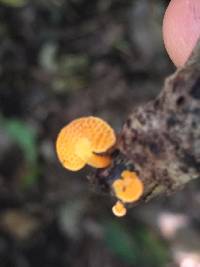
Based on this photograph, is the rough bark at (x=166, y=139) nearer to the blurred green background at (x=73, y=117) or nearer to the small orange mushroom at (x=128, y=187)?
the small orange mushroom at (x=128, y=187)

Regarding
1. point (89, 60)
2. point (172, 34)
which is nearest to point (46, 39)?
point (89, 60)

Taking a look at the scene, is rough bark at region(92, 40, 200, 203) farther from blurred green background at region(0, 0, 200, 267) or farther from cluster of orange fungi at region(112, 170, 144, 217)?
blurred green background at region(0, 0, 200, 267)

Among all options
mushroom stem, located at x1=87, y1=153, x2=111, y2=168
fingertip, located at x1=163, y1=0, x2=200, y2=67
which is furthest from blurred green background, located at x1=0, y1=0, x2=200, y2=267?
mushroom stem, located at x1=87, y1=153, x2=111, y2=168

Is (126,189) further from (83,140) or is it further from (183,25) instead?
(183,25)

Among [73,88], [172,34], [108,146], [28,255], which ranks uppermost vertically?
[108,146]

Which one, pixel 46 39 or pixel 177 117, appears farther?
pixel 46 39

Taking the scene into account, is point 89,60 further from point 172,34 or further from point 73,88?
point 172,34

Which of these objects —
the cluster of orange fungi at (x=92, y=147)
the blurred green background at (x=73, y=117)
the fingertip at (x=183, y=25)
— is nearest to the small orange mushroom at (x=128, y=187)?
the cluster of orange fungi at (x=92, y=147)
